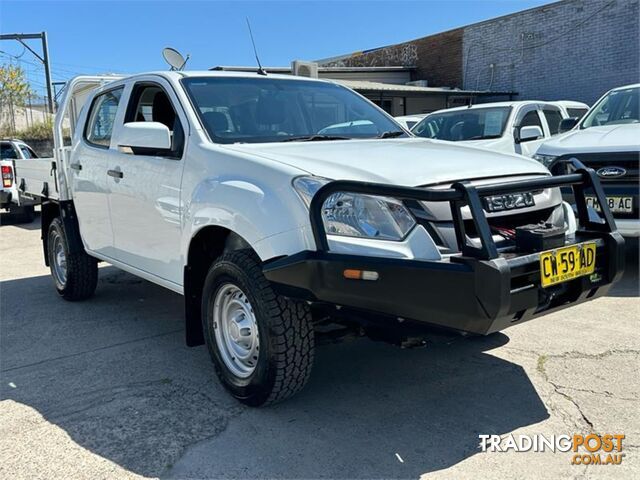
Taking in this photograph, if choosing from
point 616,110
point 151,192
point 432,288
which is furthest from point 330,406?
point 616,110

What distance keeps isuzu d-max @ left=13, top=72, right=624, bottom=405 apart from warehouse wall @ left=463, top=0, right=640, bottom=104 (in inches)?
652

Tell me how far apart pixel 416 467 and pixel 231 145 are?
1986 mm

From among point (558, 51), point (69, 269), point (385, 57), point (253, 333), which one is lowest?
point (69, 269)

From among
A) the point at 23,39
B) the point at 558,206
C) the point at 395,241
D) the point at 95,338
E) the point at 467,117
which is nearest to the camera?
the point at 395,241

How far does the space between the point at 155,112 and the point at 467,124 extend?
5965mm

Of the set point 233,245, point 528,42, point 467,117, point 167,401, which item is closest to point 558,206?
point 233,245

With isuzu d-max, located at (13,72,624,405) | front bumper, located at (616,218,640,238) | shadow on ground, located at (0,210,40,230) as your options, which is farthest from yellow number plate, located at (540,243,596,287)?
shadow on ground, located at (0,210,40,230)

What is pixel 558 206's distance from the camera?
3.33 m

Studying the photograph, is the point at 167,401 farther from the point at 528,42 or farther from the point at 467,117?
the point at 528,42

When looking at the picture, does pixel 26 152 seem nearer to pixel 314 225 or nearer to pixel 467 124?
pixel 467 124

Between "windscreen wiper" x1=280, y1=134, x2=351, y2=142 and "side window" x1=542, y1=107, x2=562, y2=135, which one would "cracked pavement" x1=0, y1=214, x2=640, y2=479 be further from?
"side window" x1=542, y1=107, x2=562, y2=135

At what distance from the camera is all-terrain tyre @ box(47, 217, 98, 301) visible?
5402 mm

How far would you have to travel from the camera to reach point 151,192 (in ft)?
12.7

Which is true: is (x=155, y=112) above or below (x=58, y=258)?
above
